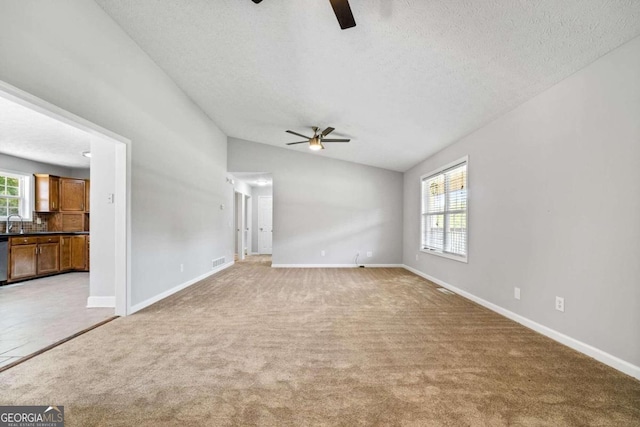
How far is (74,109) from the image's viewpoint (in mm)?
2344

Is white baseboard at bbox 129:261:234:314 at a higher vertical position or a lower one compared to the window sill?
lower

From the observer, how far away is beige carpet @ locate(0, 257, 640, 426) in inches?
58.1

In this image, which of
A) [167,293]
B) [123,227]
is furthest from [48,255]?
[123,227]

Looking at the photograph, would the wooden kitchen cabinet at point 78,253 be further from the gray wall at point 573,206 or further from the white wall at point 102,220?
the gray wall at point 573,206

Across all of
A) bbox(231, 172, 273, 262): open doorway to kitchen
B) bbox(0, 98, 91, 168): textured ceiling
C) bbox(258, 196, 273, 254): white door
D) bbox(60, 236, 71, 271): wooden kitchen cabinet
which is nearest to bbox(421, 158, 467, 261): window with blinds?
bbox(231, 172, 273, 262): open doorway to kitchen

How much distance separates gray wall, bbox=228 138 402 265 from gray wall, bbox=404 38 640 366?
3.15 m

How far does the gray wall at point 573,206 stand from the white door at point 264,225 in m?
6.97

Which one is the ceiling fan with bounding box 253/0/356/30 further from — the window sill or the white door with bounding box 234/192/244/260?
the white door with bounding box 234/192/244/260

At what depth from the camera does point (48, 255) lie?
5.25 meters

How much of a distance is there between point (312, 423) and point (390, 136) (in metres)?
4.18

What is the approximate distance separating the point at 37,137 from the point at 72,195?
2.05 metres

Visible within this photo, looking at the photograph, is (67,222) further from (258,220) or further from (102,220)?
(258,220)

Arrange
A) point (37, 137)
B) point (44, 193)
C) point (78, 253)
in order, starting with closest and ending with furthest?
1. point (37, 137)
2. point (78, 253)
3. point (44, 193)

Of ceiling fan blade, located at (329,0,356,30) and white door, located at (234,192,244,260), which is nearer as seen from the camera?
ceiling fan blade, located at (329,0,356,30)
